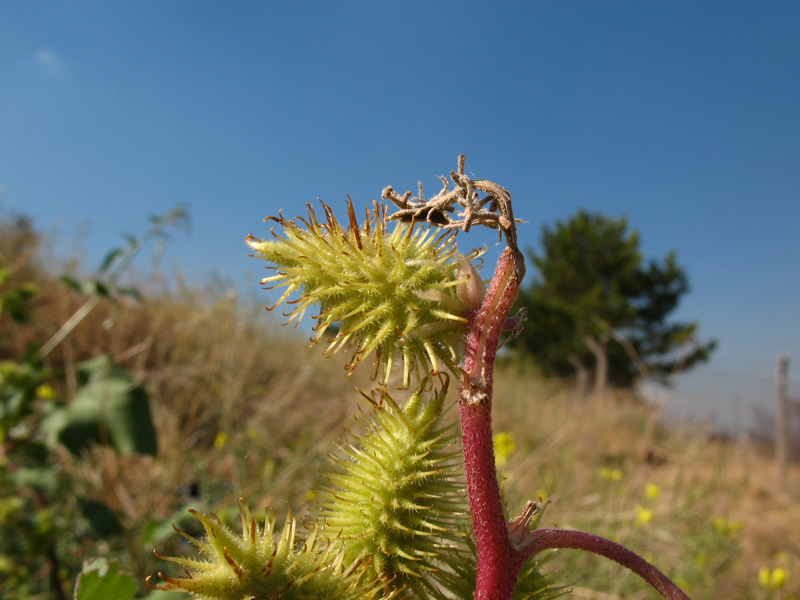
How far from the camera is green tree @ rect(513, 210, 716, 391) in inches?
762

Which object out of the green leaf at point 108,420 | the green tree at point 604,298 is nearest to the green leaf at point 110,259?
the green leaf at point 108,420

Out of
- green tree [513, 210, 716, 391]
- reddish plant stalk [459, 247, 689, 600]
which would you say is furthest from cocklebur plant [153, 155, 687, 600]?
green tree [513, 210, 716, 391]

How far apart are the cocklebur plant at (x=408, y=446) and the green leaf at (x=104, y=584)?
0.79 ft

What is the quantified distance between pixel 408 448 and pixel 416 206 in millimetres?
339

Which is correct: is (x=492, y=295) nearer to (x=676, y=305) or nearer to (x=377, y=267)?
(x=377, y=267)

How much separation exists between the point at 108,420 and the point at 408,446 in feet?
5.69

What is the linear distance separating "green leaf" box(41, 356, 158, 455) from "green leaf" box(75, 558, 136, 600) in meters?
1.34

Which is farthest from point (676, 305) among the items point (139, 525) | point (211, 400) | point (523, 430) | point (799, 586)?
point (139, 525)

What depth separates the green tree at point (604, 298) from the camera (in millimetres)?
19344

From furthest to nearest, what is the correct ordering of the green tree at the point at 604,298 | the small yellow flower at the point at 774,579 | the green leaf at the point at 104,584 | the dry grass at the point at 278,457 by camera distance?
the green tree at the point at 604,298 → the dry grass at the point at 278,457 → the small yellow flower at the point at 774,579 → the green leaf at the point at 104,584

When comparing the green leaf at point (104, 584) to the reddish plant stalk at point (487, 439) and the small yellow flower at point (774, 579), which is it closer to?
the reddish plant stalk at point (487, 439)

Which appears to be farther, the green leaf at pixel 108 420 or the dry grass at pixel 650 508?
the dry grass at pixel 650 508

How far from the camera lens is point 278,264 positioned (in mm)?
732

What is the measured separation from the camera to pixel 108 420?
2.09 metres
